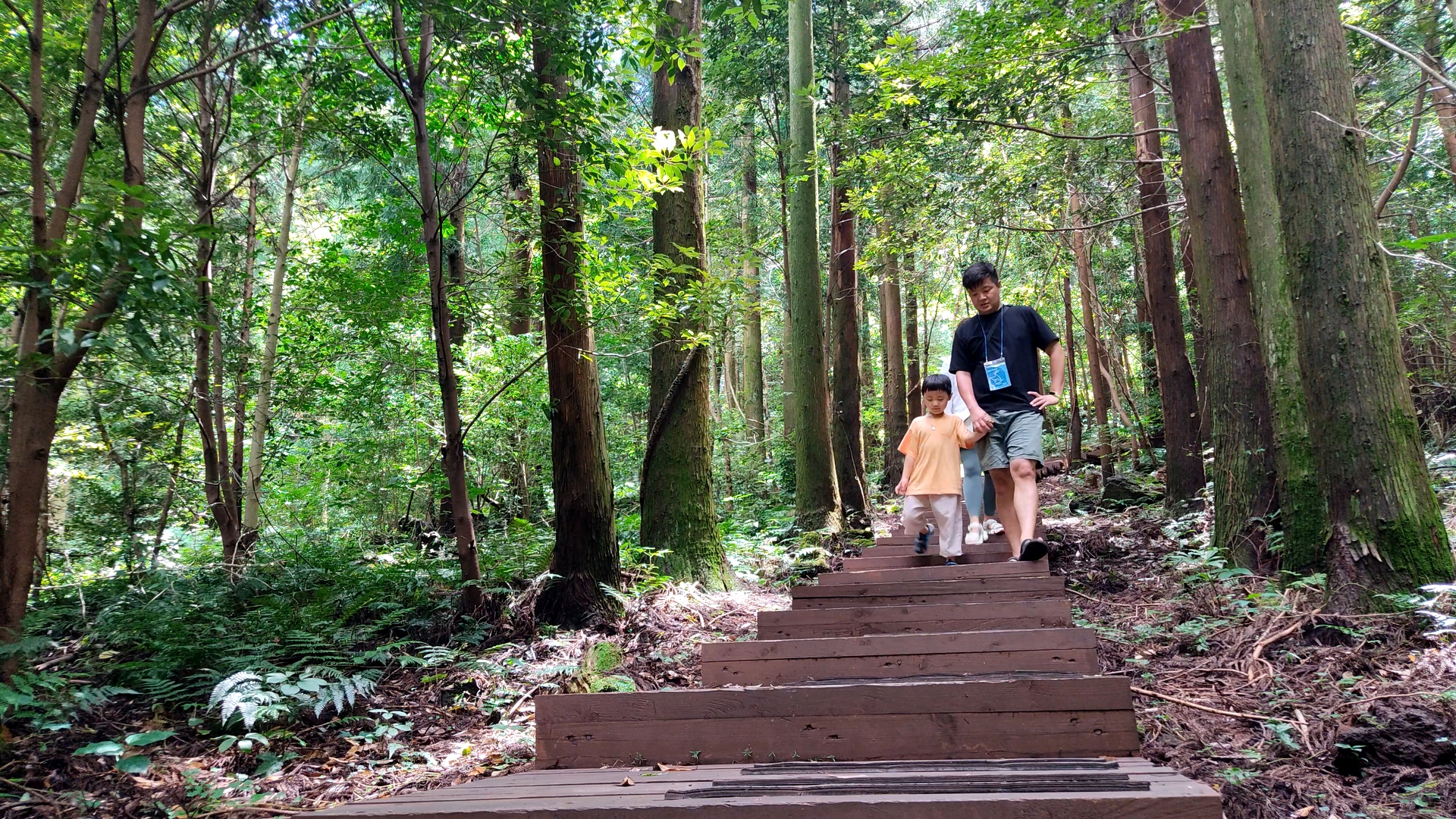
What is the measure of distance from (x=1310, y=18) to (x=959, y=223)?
23.3 ft

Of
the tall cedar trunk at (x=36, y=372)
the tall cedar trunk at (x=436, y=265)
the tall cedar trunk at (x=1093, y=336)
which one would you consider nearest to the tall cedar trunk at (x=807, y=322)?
the tall cedar trunk at (x=436, y=265)

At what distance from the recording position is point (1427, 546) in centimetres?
441

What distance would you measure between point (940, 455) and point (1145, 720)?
232 cm

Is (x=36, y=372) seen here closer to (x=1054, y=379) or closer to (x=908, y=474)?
(x=908, y=474)

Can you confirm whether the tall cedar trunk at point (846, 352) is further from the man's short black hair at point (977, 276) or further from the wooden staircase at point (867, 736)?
the wooden staircase at point (867, 736)

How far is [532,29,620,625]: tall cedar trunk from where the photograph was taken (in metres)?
6.86

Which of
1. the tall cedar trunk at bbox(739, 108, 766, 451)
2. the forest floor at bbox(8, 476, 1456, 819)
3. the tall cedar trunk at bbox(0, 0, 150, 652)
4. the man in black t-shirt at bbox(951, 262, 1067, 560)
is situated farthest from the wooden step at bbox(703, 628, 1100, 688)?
the tall cedar trunk at bbox(739, 108, 766, 451)

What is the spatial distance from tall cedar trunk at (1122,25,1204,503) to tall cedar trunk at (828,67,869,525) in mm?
4080

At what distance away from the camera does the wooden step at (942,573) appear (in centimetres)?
528

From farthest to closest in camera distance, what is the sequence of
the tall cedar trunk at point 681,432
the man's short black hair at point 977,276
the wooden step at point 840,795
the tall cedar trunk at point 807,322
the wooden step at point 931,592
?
1. the tall cedar trunk at point 807,322
2. the tall cedar trunk at point 681,432
3. the man's short black hair at point 977,276
4. the wooden step at point 931,592
5. the wooden step at point 840,795

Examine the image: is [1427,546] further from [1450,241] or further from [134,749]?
[1450,241]

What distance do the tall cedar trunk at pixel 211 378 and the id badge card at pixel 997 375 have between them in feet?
22.4

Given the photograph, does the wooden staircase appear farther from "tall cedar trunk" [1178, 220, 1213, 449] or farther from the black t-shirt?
"tall cedar trunk" [1178, 220, 1213, 449]

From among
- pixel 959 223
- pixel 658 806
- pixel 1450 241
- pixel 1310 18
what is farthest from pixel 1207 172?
pixel 1450 241
